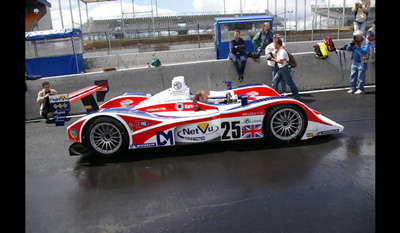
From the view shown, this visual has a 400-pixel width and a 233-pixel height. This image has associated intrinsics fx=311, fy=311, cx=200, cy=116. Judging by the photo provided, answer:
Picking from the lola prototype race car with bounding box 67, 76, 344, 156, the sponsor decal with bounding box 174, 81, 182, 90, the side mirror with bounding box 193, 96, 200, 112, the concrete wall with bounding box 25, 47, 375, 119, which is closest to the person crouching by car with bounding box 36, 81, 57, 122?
the concrete wall with bounding box 25, 47, 375, 119

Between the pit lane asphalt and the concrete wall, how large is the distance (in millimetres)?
3570

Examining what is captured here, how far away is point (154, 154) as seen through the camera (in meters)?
5.32

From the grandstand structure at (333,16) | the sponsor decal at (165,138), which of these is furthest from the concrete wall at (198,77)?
the grandstand structure at (333,16)

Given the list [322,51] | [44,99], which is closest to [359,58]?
[322,51]

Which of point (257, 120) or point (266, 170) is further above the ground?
point (257, 120)

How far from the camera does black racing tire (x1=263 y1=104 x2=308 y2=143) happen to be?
5.20 m

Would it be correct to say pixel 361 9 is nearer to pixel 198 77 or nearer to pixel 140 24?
pixel 198 77

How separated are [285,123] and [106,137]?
3.03m

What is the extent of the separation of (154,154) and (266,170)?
198 cm

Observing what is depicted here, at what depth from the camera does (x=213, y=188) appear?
12.8ft
